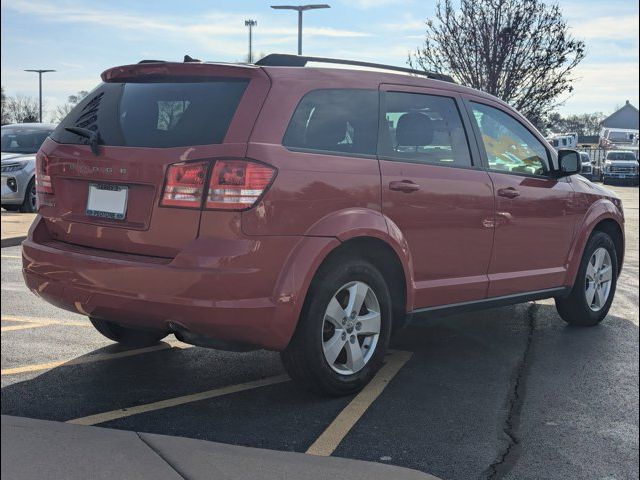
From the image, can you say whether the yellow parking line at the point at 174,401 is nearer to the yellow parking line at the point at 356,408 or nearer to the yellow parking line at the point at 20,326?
the yellow parking line at the point at 356,408

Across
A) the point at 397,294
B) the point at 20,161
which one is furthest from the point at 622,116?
the point at 397,294

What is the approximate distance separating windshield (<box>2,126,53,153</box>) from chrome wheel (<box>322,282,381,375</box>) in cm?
1124

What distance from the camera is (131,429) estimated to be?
398 centimetres

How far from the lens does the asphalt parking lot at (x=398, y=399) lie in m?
3.92

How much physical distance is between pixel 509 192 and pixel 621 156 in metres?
42.5

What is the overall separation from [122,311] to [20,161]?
1062 cm

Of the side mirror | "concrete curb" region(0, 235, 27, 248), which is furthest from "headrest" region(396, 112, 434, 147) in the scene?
"concrete curb" region(0, 235, 27, 248)

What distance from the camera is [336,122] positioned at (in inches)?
182

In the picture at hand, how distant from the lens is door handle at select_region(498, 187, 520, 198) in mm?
5590

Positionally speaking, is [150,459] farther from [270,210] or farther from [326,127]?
[326,127]

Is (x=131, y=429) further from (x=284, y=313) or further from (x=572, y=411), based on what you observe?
(x=572, y=411)

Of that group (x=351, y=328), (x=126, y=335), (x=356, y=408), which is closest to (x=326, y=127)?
(x=351, y=328)

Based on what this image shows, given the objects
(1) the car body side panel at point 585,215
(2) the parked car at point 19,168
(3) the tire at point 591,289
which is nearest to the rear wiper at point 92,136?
(1) the car body side panel at point 585,215

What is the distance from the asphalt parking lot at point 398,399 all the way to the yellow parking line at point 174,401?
0.4 inches
